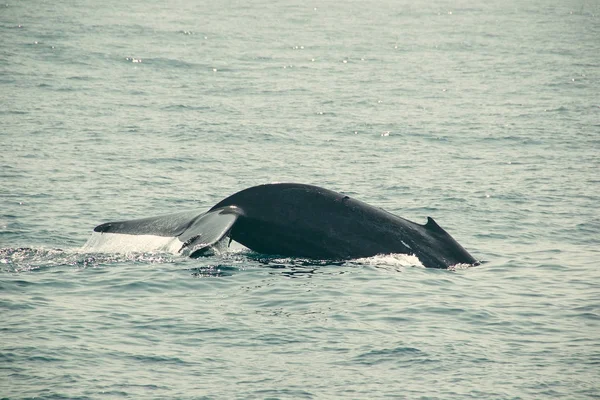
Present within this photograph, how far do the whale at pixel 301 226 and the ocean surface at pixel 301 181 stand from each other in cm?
30

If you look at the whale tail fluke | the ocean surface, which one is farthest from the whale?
the ocean surface

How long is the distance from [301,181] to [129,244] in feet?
32.2

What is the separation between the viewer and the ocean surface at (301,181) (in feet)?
39.4

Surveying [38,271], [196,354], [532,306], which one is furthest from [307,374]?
[38,271]

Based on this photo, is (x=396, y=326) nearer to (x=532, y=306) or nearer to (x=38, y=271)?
(x=532, y=306)

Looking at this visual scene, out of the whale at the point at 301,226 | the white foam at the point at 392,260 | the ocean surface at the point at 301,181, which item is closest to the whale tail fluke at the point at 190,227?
the whale at the point at 301,226

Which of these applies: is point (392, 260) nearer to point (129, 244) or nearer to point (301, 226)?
point (301, 226)

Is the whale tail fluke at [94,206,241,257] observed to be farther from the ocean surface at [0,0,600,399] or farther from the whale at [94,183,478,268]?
the ocean surface at [0,0,600,399]

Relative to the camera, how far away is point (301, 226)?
1509cm

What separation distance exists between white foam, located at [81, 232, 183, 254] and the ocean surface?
14cm

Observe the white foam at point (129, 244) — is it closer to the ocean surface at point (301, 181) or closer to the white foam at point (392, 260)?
the ocean surface at point (301, 181)

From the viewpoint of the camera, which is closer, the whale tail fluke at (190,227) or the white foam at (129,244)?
the whale tail fluke at (190,227)

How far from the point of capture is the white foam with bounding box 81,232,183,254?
1516 cm

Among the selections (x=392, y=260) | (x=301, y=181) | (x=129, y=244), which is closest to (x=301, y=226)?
(x=392, y=260)
